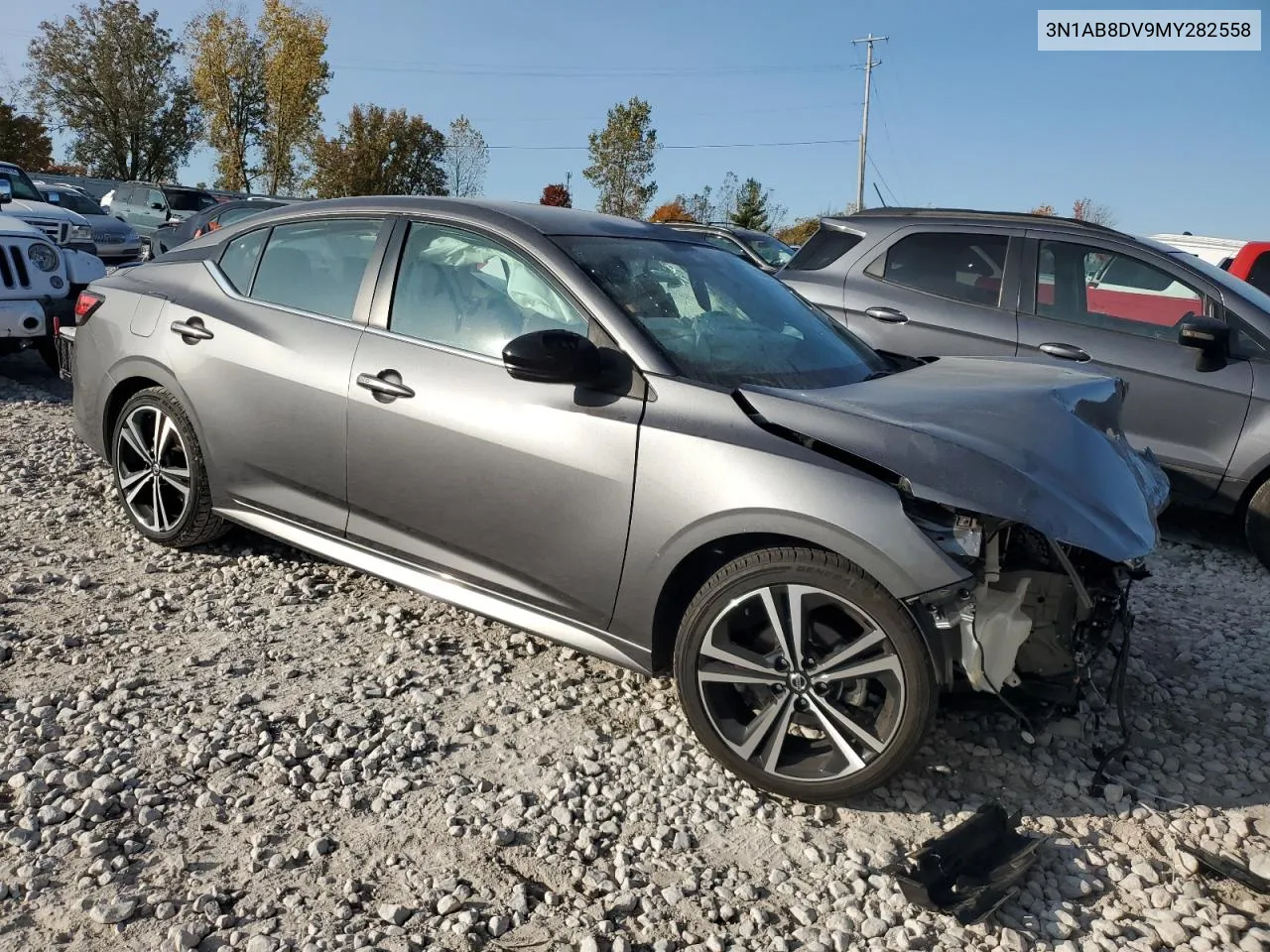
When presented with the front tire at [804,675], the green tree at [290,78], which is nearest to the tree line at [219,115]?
the green tree at [290,78]

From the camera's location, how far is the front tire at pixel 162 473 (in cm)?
445

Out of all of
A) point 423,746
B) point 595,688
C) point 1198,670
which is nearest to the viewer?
point 423,746

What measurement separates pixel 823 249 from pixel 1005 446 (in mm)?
4222

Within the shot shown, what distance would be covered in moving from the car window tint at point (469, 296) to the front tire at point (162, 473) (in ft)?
4.31

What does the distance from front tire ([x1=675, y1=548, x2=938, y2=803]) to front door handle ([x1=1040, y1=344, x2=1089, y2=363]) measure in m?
3.62

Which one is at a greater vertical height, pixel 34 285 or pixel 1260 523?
pixel 34 285

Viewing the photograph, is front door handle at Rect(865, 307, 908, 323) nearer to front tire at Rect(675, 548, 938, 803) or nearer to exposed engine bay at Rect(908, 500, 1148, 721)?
exposed engine bay at Rect(908, 500, 1148, 721)

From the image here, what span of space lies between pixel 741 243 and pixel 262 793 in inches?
395

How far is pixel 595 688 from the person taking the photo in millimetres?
3688

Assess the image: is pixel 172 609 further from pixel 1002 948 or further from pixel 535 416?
pixel 1002 948

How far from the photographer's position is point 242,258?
14.8 ft

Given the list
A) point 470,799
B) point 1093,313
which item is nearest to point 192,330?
point 470,799

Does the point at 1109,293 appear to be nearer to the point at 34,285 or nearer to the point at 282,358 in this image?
the point at 282,358

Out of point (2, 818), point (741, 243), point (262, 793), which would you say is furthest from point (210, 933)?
point (741, 243)
